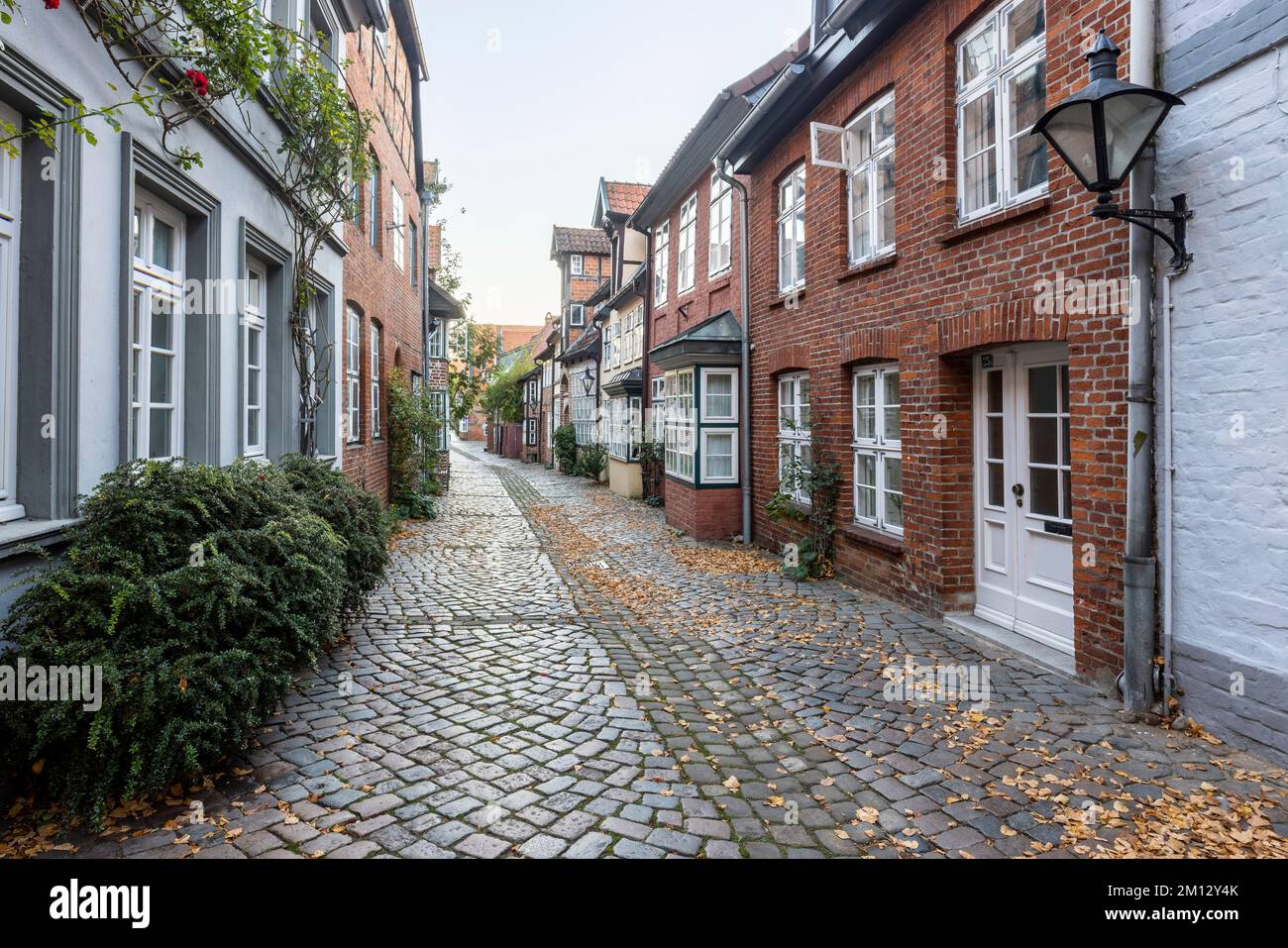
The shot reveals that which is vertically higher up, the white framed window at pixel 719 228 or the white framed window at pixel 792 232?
the white framed window at pixel 719 228

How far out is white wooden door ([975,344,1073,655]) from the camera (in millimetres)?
5453

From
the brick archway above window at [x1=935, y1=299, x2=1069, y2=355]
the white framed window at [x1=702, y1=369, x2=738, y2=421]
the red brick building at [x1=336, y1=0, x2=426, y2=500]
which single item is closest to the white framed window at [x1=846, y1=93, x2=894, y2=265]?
the brick archway above window at [x1=935, y1=299, x2=1069, y2=355]

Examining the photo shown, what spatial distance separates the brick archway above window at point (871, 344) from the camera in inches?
280

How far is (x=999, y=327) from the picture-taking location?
558cm

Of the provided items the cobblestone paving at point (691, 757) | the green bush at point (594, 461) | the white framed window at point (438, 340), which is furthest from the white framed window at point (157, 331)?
the white framed window at point (438, 340)

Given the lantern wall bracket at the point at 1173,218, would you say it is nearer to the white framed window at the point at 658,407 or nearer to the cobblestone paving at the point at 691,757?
the cobblestone paving at the point at 691,757

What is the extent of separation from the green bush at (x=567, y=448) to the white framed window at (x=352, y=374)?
1549cm

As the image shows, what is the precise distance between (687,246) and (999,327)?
10187mm

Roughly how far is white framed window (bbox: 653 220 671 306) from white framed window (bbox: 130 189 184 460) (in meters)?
11.7

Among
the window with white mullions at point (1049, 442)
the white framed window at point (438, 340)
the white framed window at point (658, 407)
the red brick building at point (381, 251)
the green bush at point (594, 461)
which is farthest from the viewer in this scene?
the white framed window at point (438, 340)

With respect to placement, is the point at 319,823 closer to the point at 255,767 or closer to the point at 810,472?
the point at 255,767

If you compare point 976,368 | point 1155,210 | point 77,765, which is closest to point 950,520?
point 976,368

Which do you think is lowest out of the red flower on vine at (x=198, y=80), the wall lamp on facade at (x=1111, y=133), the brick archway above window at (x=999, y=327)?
the brick archway above window at (x=999, y=327)

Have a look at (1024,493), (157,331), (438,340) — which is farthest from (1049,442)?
(438,340)
